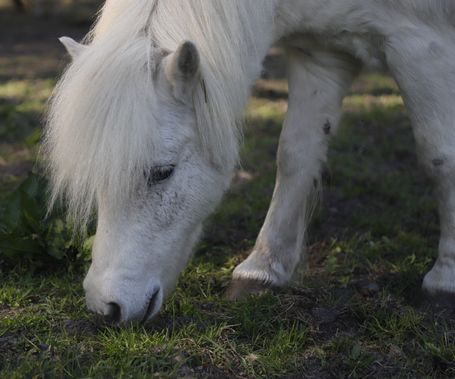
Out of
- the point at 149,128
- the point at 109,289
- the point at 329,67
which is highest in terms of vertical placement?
the point at 149,128

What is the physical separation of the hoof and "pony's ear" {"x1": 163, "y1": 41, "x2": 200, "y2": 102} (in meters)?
1.09

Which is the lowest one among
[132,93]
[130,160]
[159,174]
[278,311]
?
[278,311]

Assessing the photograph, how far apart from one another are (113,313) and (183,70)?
971 mm

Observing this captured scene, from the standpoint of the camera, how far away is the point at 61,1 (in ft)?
45.7

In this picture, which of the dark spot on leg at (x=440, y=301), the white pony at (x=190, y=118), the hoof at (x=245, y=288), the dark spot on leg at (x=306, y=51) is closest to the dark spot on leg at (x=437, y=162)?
the white pony at (x=190, y=118)

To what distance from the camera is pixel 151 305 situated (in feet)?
9.41

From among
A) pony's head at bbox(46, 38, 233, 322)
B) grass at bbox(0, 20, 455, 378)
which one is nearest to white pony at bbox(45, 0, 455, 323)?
pony's head at bbox(46, 38, 233, 322)

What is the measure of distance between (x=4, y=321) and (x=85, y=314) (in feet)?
1.10

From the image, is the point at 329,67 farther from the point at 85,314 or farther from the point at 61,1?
the point at 61,1

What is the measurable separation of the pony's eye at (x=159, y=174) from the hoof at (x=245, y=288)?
34.9 inches

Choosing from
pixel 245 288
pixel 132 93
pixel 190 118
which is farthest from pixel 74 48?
pixel 245 288

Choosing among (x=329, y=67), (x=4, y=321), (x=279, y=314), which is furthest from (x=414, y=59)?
(x=4, y=321)

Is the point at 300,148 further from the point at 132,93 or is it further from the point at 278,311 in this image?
the point at 132,93

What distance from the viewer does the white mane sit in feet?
8.90
